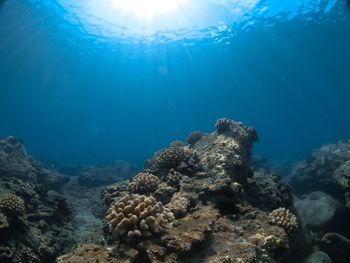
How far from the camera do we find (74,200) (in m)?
17.2

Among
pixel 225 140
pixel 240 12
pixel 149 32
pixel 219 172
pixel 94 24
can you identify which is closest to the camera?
pixel 219 172

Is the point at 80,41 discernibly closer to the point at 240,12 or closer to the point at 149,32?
the point at 149,32

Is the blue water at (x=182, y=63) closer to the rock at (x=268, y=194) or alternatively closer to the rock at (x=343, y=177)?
the rock at (x=343, y=177)

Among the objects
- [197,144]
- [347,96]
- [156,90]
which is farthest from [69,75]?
[347,96]

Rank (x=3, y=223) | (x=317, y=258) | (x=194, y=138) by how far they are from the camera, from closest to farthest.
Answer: (x=3, y=223)
(x=317, y=258)
(x=194, y=138)

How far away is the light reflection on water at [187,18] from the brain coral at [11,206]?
2922cm

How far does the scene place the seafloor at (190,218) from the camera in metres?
5.02

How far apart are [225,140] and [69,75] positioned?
6319cm

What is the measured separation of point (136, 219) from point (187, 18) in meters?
35.9

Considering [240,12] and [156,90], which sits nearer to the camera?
[240,12]

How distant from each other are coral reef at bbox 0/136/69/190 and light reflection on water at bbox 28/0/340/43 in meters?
18.7

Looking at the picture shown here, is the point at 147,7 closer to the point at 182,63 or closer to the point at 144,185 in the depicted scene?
the point at 182,63

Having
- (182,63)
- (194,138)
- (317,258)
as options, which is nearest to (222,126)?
(194,138)

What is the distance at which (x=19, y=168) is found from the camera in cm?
1606
